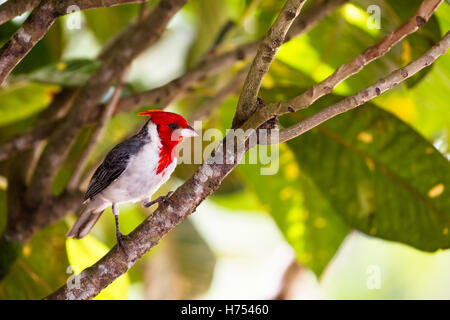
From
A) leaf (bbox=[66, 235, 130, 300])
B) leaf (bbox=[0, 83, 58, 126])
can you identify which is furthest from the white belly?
leaf (bbox=[0, 83, 58, 126])

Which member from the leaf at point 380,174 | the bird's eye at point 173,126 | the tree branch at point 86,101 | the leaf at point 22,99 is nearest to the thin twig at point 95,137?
the tree branch at point 86,101

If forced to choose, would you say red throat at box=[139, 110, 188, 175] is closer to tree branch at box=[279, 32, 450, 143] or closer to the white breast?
the white breast

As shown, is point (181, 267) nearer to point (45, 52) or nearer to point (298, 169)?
point (298, 169)

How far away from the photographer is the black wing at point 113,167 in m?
1.63

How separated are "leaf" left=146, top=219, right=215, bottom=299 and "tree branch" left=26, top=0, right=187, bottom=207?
3.24 feet

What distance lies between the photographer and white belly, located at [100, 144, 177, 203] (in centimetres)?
160

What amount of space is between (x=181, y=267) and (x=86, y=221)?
104 cm

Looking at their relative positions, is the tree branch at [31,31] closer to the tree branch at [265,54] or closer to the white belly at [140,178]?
the tree branch at [265,54]

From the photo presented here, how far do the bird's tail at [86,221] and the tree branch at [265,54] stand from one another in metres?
0.72
